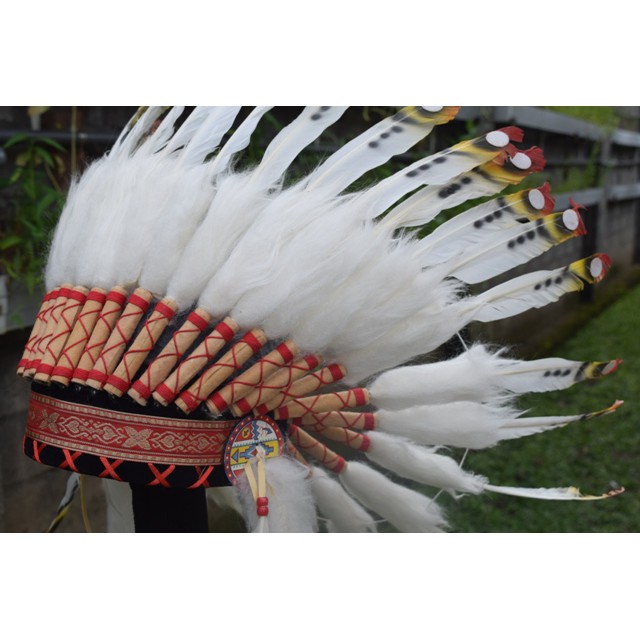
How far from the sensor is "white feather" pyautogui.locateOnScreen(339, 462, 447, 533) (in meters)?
1.25

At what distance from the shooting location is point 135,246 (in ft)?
3.27

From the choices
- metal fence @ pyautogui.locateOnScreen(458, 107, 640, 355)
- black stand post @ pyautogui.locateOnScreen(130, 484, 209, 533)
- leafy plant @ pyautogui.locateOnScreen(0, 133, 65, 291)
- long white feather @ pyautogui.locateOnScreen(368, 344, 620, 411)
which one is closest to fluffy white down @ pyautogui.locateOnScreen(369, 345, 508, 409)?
long white feather @ pyautogui.locateOnScreen(368, 344, 620, 411)

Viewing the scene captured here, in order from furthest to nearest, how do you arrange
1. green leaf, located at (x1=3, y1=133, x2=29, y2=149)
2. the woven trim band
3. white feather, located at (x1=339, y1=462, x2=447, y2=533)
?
1. green leaf, located at (x1=3, y1=133, x2=29, y2=149)
2. white feather, located at (x1=339, y1=462, x2=447, y2=533)
3. the woven trim band

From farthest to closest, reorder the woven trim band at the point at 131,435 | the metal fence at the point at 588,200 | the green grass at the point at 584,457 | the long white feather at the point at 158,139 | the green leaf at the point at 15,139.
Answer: the green grass at the point at 584,457, the metal fence at the point at 588,200, the green leaf at the point at 15,139, the long white feather at the point at 158,139, the woven trim band at the point at 131,435

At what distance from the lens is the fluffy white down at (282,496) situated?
106 centimetres

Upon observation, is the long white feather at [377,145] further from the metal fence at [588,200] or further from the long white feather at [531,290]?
the metal fence at [588,200]

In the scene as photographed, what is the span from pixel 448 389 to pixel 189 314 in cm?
40

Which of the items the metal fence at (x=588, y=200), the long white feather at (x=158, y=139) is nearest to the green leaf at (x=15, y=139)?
the long white feather at (x=158, y=139)

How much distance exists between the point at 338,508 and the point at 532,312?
1448mm

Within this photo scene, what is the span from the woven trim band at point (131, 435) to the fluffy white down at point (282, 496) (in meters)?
0.09

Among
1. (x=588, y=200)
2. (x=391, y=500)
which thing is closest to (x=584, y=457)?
(x=588, y=200)

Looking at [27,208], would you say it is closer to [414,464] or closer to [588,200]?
[414,464]

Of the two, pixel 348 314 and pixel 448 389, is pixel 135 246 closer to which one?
pixel 348 314

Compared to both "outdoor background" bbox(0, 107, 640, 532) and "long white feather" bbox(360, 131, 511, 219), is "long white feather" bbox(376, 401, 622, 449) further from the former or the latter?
"long white feather" bbox(360, 131, 511, 219)
